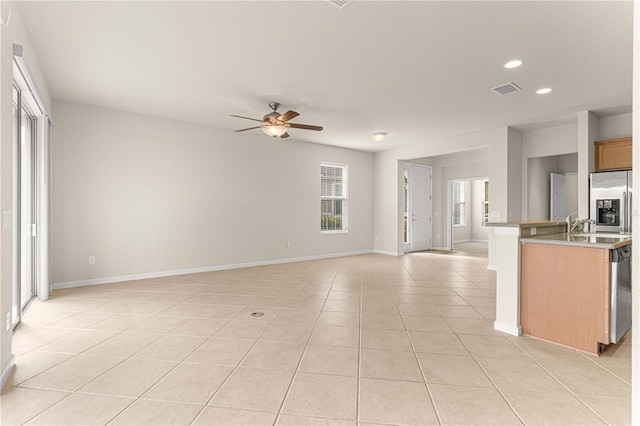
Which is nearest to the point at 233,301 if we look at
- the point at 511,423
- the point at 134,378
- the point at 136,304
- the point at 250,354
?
the point at 136,304

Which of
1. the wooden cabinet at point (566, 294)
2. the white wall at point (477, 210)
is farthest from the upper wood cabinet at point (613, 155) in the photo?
the white wall at point (477, 210)

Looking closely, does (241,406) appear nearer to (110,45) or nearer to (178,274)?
(110,45)

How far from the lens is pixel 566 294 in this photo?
2539 mm

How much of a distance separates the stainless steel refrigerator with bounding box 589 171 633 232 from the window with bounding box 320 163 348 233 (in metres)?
4.66

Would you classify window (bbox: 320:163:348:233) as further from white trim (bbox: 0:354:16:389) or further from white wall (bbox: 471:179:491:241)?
white wall (bbox: 471:179:491:241)

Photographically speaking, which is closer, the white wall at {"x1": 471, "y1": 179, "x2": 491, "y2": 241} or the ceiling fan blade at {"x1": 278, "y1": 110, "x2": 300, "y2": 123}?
the ceiling fan blade at {"x1": 278, "y1": 110, "x2": 300, "y2": 123}

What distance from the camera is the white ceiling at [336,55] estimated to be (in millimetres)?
2373

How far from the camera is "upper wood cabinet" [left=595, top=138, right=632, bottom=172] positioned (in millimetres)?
4449

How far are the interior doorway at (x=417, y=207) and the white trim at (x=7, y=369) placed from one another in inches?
296

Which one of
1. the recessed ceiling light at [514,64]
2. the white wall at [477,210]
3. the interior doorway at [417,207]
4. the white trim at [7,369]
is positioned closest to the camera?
the white trim at [7,369]

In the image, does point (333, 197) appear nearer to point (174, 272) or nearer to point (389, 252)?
point (389, 252)

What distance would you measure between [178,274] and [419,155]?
5.64 m

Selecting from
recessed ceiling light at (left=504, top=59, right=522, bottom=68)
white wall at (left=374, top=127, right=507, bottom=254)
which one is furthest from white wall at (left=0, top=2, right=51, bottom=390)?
white wall at (left=374, top=127, right=507, bottom=254)

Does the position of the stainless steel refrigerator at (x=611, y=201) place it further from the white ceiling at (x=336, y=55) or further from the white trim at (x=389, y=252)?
the white trim at (x=389, y=252)
